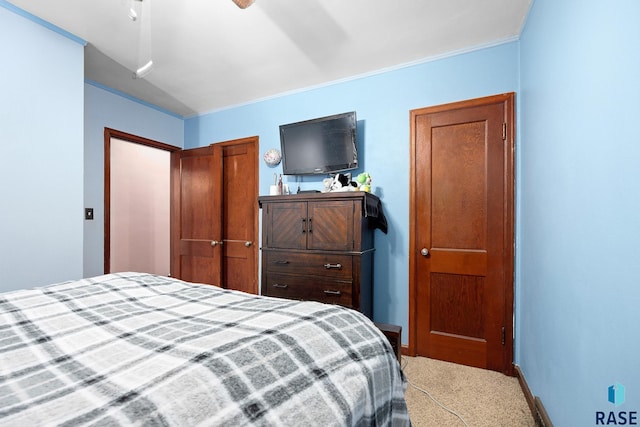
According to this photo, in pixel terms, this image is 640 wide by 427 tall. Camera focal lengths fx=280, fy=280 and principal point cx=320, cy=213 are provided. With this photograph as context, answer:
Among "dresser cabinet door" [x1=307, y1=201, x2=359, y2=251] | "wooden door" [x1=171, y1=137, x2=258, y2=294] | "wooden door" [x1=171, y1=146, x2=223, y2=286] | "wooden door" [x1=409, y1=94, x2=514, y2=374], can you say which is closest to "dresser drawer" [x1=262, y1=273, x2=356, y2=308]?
"dresser cabinet door" [x1=307, y1=201, x2=359, y2=251]

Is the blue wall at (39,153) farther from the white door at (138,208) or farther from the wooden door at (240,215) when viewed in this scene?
the white door at (138,208)

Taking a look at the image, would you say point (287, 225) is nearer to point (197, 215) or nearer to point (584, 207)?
point (197, 215)

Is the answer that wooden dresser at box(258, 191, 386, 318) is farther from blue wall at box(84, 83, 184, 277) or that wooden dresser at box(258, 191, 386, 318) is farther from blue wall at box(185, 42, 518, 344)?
blue wall at box(84, 83, 184, 277)

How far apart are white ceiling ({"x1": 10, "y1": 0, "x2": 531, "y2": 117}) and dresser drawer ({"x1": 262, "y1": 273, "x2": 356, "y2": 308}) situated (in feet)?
6.35

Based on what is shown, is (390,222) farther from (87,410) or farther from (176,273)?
(176,273)

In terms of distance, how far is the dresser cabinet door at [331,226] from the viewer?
2.26 m

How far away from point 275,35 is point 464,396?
291 centimetres

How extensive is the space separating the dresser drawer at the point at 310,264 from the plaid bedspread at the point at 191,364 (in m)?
1.22

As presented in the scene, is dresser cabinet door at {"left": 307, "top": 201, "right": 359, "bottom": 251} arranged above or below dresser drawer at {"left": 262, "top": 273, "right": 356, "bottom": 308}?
above

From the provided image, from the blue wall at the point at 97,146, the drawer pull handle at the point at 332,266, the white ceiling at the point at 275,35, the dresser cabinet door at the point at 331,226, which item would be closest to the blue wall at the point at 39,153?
the white ceiling at the point at 275,35

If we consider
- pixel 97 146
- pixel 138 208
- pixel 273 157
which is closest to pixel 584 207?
pixel 273 157

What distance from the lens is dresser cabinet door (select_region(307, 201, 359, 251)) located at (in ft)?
7.42

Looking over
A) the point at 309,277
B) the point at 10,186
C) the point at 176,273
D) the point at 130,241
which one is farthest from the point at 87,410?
the point at 130,241

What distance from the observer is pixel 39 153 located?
2047 millimetres
